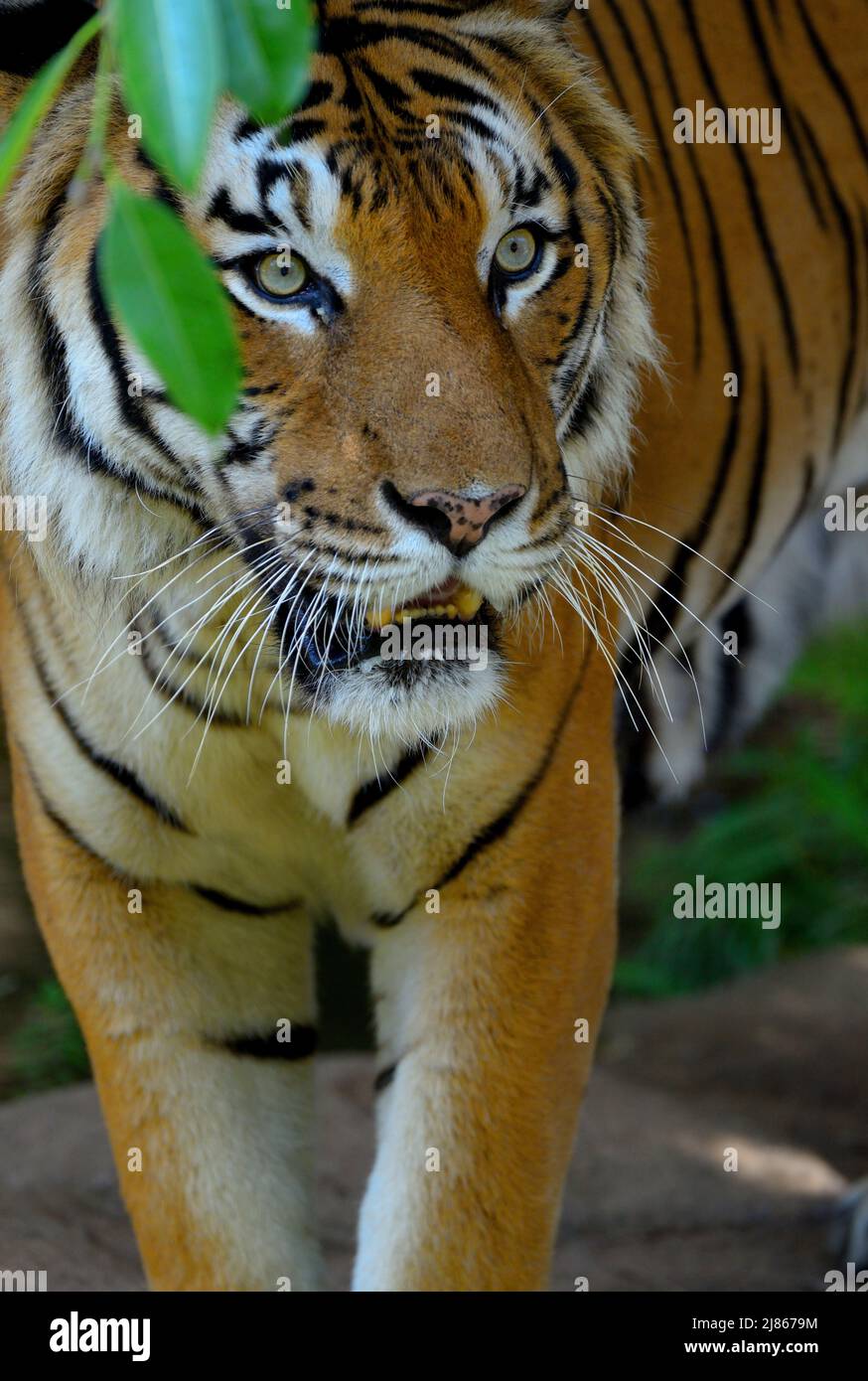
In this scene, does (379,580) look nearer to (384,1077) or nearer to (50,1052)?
(384,1077)

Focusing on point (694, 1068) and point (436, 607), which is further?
point (694, 1068)

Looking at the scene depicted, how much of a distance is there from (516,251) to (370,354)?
231mm

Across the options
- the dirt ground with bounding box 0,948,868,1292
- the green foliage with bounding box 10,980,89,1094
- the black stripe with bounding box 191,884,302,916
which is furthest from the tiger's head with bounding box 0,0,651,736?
the green foliage with bounding box 10,980,89,1094

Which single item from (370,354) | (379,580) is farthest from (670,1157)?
(370,354)

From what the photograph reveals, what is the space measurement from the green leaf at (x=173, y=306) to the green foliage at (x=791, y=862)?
3751 mm

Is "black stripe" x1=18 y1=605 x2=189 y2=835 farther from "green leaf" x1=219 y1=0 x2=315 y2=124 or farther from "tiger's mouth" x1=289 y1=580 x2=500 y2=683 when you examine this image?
"green leaf" x1=219 y1=0 x2=315 y2=124

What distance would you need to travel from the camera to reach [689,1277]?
9.74 ft

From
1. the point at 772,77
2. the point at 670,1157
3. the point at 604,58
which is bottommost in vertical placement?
the point at 670,1157

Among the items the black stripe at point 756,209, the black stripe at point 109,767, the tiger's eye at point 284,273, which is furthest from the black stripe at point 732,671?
Result: the tiger's eye at point 284,273

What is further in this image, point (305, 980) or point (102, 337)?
point (305, 980)

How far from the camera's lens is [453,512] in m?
1.54
